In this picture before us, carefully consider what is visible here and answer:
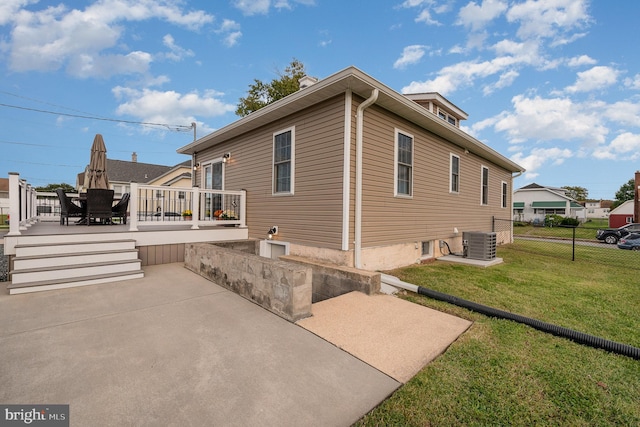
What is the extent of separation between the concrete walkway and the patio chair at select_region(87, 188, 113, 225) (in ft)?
11.6

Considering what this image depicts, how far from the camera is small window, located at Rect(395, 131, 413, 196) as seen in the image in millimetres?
6012

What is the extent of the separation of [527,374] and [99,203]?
817 centimetres

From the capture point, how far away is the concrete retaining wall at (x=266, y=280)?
3.00 metres

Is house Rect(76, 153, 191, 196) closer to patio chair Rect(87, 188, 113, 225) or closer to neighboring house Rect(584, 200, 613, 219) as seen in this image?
patio chair Rect(87, 188, 113, 225)

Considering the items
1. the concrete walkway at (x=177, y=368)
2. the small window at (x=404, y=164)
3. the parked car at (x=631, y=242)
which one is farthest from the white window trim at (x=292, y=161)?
the parked car at (x=631, y=242)

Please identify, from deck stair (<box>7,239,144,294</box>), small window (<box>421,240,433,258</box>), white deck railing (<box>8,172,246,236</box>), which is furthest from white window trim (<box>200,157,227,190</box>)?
small window (<box>421,240,433,258</box>)

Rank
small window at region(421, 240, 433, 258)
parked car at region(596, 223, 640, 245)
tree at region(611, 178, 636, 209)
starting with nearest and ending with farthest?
1. small window at region(421, 240, 433, 258)
2. parked car at region(596, 223, 640, 245)
3. tree at region(611, 178, 636, 209)

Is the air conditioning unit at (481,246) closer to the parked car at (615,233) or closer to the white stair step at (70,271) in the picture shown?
the white stair step at (70,271)

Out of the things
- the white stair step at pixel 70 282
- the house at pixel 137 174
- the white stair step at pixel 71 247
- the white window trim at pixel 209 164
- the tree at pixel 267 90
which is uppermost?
the tree at pixel 267 90

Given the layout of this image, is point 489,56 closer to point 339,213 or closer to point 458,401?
point 339,213

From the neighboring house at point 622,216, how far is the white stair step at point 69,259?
1339 inches

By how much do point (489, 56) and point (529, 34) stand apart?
152 centimetres

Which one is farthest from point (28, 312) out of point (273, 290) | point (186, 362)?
point (273, 290)

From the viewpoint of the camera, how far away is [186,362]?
212 cm
